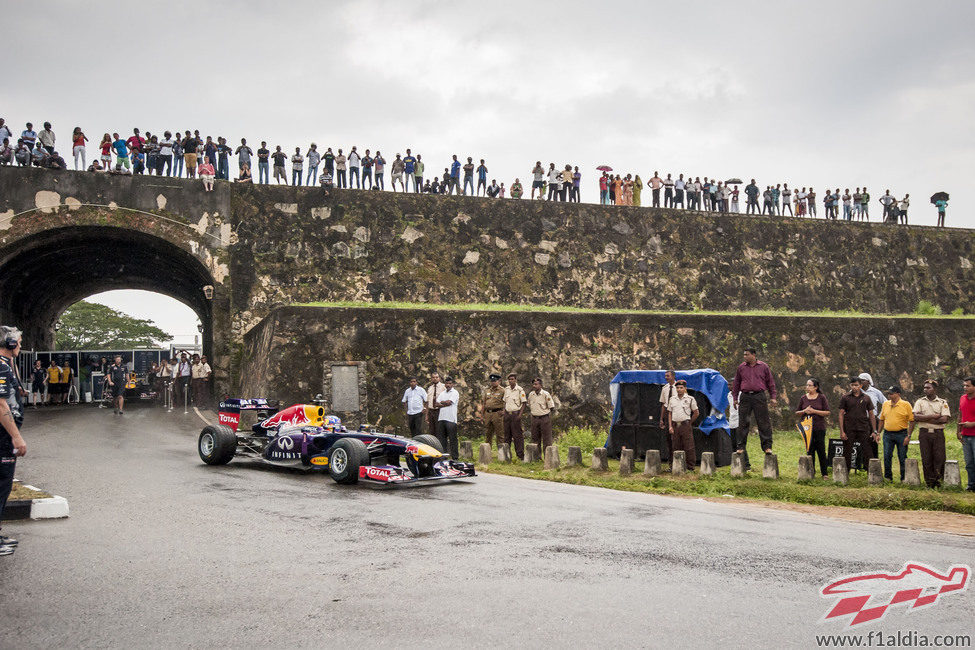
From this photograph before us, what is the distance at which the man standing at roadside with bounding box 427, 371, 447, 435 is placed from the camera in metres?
15.3

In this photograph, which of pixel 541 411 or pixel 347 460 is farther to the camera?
pixel 541 411

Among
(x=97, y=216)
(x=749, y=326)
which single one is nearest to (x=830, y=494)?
(x=749, y=326)

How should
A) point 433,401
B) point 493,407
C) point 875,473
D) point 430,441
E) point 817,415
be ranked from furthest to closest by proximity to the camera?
point 493,407
point 433,401
point 817,415
point 430,441
point 875,473

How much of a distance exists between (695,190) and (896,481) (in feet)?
61.7

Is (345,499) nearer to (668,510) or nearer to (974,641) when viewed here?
(668,510)

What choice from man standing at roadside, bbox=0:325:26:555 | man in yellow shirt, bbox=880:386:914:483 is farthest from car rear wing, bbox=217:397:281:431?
man in yellow shirt, bbox=880:386:914:483

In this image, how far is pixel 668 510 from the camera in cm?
945

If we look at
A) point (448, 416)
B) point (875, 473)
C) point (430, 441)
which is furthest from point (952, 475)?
point (448, 416)

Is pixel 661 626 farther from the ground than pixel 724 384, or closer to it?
closer to it

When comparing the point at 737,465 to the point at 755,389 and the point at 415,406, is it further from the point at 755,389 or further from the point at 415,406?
the point at 415,406

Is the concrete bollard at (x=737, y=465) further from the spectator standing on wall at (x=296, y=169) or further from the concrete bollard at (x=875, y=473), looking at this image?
the spectator standing on wall at (x=296, y=169)

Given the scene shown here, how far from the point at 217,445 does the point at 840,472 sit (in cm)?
937

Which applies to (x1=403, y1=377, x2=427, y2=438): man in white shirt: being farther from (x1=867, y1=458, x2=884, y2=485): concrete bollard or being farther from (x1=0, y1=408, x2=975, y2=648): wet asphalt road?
(x1=867, y1=458, x2=884, y2=485): concrete bollard

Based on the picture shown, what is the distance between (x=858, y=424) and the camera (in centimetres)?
1235
